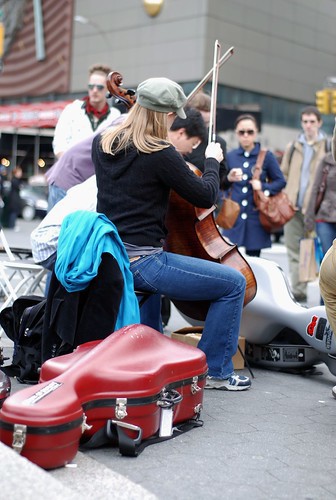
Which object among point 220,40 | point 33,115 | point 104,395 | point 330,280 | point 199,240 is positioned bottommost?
point 104,395

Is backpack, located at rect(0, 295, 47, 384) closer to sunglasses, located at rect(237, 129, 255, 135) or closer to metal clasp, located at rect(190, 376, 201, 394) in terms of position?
metal clasp, located at rect(190, 376, 201, 394)

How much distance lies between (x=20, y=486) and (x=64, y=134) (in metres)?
4.75

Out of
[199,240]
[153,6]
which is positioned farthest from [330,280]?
[153,6]

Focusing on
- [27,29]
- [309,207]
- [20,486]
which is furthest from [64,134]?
[27,29]

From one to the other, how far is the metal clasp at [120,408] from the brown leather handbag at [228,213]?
3.99 m

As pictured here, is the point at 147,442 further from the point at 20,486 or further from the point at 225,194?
the point at 225,194

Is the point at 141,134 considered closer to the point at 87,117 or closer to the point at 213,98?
the point at 213,98

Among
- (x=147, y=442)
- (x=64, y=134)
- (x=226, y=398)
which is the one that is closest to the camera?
(x=147, y=442)

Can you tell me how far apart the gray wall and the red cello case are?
105 ft

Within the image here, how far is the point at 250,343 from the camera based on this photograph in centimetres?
536

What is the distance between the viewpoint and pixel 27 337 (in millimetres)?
4527

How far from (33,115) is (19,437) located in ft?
99.1

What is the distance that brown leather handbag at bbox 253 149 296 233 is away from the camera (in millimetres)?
7305

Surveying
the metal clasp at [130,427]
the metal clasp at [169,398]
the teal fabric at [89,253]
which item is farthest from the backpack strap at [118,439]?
the teal fabric at [89,253]
